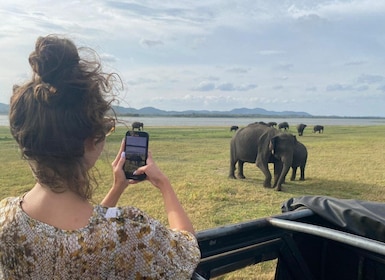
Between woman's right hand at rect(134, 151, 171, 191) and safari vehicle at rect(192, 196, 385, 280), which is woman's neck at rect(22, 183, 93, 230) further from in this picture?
safari vehicle at rect(192, 196, 385, 280)

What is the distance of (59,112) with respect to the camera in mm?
1264

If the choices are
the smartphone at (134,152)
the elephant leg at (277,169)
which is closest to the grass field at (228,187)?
the elephant leg at (277,169)

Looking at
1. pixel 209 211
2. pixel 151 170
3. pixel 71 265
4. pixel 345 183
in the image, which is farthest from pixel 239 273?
pixel 345 183

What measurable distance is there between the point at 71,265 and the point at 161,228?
28cm

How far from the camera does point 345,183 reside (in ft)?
37.1

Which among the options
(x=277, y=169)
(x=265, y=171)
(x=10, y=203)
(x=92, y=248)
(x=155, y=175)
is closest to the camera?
(x=92, y=248)

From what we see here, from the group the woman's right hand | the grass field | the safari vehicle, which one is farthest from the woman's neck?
the grass field

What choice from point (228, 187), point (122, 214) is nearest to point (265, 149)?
point (228, 187)

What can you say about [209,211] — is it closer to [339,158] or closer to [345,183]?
[345,183]

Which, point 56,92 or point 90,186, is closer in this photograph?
point 56,92

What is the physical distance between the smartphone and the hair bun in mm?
459

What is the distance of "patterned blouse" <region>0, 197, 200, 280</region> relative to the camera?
4.09ft

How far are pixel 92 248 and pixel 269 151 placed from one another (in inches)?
414

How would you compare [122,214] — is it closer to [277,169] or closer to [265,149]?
[277,169]
